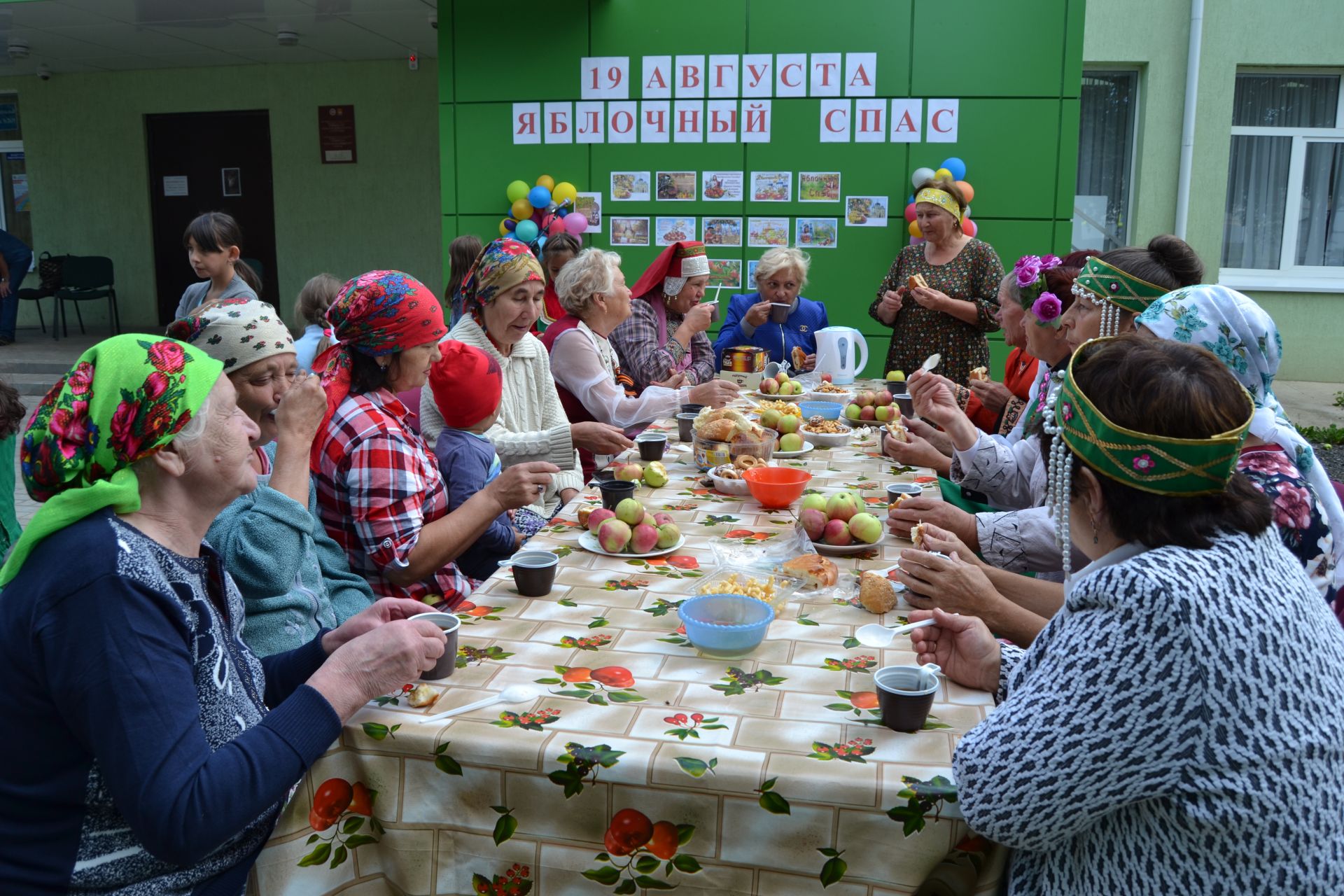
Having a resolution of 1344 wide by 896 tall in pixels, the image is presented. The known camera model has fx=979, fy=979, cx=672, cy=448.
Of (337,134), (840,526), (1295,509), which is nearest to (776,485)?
(840,526)

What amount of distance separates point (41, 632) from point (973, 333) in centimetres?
536

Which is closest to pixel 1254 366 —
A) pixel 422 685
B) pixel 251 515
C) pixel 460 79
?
pixel 422 685

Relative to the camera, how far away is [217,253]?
5422mm

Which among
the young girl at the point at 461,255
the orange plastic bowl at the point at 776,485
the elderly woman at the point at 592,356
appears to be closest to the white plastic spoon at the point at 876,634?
the orange plastic bowl at the point at 776,485

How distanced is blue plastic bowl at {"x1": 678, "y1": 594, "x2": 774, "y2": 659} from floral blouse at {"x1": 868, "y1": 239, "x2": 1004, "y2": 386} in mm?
4208

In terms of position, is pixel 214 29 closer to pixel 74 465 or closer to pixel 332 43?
pixel 332 43

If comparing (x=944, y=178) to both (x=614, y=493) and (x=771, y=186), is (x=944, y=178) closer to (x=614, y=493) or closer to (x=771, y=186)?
(x=771, y=186)

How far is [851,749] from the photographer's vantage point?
1442mm

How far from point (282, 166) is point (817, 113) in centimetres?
760

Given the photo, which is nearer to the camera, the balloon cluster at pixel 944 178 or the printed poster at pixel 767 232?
the balloon cluster at pixel 944 178

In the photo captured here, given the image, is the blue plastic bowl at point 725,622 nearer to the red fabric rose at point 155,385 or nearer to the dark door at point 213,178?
the red fabric rose at point 155,385

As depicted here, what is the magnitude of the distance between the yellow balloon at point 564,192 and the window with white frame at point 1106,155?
5.88m

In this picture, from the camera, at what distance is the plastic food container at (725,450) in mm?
3184

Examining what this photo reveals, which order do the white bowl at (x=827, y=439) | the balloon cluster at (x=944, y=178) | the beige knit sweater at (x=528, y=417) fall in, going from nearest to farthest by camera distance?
the beige knit sweater at (x=528, y=417) → the white bowl at (x=827, y=439) → the balloon cluster at (x=944, y=178)
